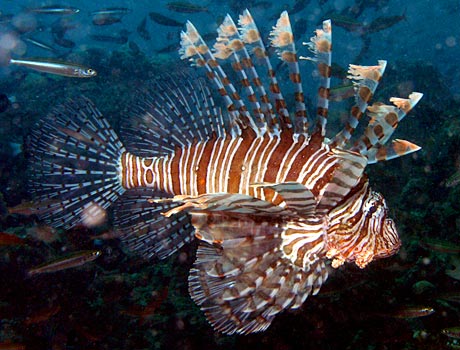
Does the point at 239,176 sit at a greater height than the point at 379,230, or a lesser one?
greater

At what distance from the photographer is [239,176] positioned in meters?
2.70

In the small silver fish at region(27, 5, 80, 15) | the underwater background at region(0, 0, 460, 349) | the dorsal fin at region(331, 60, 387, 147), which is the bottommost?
the underwater background at region(0, 0, 460, 349)

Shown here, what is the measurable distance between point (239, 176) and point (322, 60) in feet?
3.25

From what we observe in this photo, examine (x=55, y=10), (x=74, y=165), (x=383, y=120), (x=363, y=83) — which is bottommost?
(x=74, y=165)

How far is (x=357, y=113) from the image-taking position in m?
2.39

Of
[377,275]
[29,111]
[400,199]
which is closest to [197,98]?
[377,275]

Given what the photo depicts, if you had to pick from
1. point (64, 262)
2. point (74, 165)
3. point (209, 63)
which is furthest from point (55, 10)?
point (209, 63)

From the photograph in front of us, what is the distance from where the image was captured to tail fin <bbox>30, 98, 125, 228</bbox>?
3.48 meters

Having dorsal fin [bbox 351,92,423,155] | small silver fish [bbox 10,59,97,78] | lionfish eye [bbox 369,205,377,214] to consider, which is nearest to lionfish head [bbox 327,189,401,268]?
lionfish eye [bbox 369,205,377,214]

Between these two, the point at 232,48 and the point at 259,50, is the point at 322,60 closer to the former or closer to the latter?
the point at 259,50

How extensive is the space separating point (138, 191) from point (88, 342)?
5.93ft

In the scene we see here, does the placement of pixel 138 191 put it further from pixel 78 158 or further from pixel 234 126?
pixel 234 126

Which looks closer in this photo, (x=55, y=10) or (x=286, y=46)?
(x=286, y=46)

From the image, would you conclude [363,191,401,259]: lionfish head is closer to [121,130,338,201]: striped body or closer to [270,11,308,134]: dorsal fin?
[121,130,338,201]: striped body
